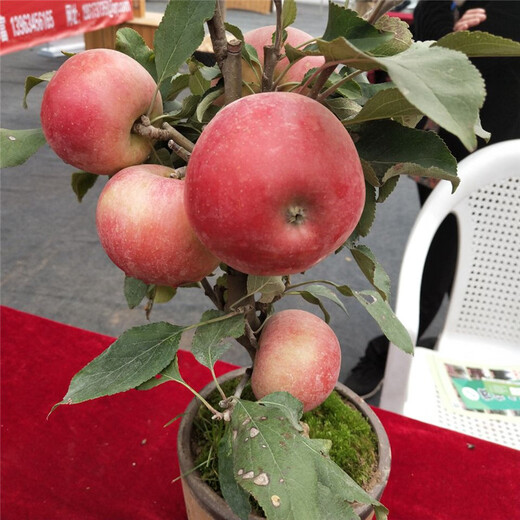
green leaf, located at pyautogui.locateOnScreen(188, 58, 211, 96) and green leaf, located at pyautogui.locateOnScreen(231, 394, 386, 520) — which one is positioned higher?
green leaf, located at pyautogui.locateOnScreen(188, 58, 211, 96)

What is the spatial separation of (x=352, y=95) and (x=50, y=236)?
2066 mm

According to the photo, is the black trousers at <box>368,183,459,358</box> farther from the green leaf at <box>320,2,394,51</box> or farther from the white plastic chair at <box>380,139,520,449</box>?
the green leaf at <box>320,2,394,51</box>

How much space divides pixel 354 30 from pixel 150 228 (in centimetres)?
19

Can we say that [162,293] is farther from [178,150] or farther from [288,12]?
[288,12]

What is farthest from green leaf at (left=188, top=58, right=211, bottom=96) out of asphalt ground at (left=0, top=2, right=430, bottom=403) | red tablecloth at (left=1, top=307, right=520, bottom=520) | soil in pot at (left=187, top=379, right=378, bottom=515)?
asphalt ground at (left=0, top=2, right=430, bottom=403)

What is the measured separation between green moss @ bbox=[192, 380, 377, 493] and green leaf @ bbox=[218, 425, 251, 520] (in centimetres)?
6

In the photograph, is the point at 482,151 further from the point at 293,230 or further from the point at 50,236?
the point at 50,236

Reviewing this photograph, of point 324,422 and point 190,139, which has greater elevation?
point 190,139

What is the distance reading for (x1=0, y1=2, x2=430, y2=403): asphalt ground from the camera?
72.2 inches

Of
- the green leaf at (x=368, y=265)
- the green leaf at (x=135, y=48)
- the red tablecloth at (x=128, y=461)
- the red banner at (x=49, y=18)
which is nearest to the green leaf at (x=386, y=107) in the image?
the green leaf at (x=368, y=265)

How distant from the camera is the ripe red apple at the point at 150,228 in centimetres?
39

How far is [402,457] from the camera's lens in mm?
718

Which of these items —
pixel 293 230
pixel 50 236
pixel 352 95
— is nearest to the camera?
pixel 293 230

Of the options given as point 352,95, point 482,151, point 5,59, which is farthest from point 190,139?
point 5,59
